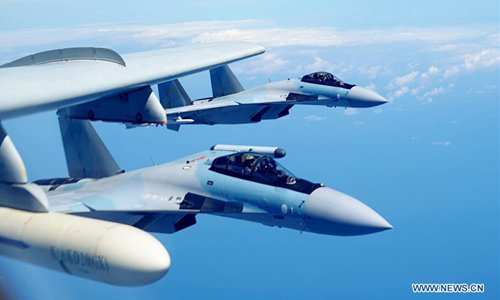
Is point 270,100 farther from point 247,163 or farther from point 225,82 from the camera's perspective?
point 247,163

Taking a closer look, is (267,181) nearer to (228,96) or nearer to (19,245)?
(19,245)

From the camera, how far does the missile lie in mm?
19266

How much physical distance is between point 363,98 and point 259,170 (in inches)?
1007

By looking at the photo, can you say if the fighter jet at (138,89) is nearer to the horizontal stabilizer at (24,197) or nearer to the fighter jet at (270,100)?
the fighter jet at (270,100)

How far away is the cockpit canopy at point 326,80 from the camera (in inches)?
2084

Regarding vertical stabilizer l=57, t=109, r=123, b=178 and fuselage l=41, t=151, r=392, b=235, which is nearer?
fuselage l=41, t=151, r=392, b=235

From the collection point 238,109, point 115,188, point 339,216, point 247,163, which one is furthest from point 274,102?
point 339,216

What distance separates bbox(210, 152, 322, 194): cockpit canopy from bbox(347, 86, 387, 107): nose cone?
24.8 m

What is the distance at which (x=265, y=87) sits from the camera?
53.8m

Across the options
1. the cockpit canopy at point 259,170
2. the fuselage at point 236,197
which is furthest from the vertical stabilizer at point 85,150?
the cockpit canopy at point 259,170

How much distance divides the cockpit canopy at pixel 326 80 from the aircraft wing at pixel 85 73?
45.4 ft

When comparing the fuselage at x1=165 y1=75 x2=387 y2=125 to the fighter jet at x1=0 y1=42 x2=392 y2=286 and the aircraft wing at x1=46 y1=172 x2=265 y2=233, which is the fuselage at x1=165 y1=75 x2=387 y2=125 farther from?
the aircraft wing at x1=46 y1=172 x2=265 y2=233

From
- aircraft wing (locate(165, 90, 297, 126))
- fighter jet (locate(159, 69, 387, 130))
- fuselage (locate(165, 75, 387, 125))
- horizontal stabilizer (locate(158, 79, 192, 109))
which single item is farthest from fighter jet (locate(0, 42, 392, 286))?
horizontal stabilizer (locate(158, 79, 192, 109))

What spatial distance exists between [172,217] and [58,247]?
29.6 feet
